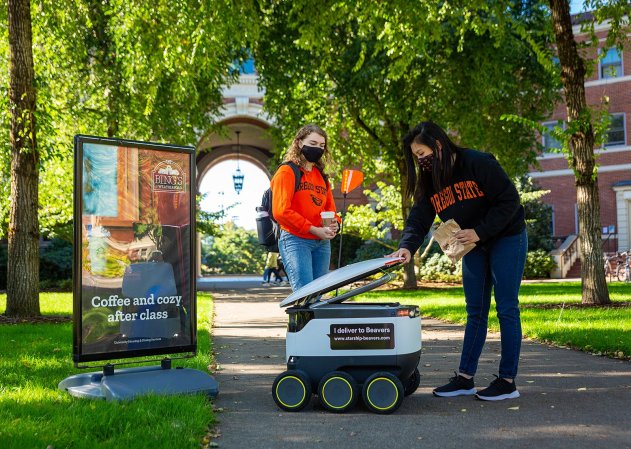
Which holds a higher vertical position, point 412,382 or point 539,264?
point 539,264

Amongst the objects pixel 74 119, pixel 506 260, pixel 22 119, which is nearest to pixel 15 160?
pixel 22 119

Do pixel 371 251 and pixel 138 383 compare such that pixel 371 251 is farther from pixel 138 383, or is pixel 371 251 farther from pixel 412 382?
pixel 138 383

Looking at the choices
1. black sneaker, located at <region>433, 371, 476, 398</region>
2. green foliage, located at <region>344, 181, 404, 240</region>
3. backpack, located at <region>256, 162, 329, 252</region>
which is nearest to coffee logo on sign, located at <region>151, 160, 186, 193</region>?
backpack, located at <region>256, 162, 329, 252</region>

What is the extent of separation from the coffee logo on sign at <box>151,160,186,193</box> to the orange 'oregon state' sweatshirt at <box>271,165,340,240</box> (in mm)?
667

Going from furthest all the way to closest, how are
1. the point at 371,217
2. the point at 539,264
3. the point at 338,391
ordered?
the point at 539,264 → the point at 371,217 → the point at 338,391

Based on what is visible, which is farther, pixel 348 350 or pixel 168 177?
pixel 168 177

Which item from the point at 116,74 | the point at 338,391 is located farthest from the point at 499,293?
the point at 116,74

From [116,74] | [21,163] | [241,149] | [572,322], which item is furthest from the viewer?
[241,149]

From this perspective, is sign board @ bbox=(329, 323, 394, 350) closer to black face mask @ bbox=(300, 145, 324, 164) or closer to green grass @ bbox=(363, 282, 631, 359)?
black face mask @ bbox=(300, 145, 324, 164)

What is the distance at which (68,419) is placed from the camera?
403cm

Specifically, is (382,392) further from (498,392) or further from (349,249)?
(349,249)

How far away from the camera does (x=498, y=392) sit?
488 centimetres

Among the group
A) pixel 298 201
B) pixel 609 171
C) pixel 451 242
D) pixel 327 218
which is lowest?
pixel 451 242

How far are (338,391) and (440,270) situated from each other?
2226cm
